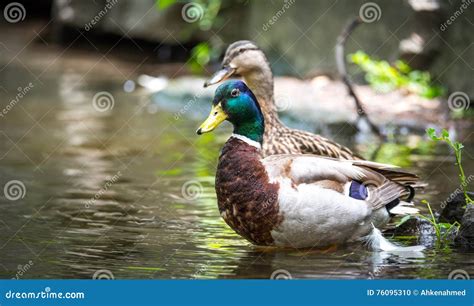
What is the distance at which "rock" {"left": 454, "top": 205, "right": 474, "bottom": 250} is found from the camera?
21.4ft

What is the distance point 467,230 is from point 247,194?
5.13 feet

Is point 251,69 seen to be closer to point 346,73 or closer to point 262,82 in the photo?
→ point 262,82

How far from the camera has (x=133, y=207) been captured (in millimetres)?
8008

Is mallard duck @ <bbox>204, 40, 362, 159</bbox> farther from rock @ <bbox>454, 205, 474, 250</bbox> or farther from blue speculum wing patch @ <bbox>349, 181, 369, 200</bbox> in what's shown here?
rock @ <bbox>454, 205, 474, 250</bbox>

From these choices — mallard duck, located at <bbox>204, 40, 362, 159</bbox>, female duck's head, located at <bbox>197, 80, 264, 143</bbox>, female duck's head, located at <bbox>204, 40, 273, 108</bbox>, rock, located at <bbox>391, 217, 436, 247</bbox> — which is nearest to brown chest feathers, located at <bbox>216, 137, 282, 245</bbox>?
female duck's head, located at <bbox>197, 80, 264, 143</bbox>

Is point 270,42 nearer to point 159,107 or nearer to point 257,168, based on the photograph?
point 159,107

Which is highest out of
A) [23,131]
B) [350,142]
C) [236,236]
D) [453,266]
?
[23,131]

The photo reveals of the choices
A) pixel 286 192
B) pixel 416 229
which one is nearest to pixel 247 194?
pixel 286 192

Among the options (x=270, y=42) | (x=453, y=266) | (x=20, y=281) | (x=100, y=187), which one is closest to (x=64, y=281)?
(x=20, y=281)

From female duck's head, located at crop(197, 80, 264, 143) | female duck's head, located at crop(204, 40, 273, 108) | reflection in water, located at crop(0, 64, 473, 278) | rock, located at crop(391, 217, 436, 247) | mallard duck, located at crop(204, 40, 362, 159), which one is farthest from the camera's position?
female duck's head, located at crop(204, 40, 273, 108)

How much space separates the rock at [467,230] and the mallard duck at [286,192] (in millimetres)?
514

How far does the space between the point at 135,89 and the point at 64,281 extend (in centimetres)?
1012

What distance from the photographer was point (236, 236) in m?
6.98

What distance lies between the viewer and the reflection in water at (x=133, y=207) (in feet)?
19.9
